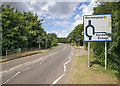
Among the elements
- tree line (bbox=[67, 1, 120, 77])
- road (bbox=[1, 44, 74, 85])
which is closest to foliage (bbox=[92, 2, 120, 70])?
tree line (bbox=[67, 1, 120, 77])

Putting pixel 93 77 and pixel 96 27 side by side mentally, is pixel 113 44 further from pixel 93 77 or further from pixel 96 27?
pixel 96 27

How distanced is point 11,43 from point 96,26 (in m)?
18.5

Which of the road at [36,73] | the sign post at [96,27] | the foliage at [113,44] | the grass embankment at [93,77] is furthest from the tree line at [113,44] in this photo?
the road at [36,73]

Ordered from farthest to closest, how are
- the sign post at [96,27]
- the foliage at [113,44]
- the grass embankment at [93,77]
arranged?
the sign post at [96,27], the grass embankment at [93,77], the foliage at [113,44]

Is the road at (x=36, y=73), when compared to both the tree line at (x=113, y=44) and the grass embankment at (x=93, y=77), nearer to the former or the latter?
the grass embankment at (x=93, y=77)

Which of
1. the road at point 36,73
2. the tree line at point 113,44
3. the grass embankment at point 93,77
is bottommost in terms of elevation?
the road at point 36,73

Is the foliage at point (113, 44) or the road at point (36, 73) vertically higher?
the foliage at point (113, 44)

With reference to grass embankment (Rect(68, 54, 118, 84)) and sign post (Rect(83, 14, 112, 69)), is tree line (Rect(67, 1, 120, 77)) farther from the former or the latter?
grass embankment (Rect(68, 54, 118, 84))

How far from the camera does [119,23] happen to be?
158 inches

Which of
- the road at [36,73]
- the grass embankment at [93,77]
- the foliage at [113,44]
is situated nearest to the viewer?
the foliage at [113,44]

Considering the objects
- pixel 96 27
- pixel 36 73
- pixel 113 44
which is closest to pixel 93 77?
pixel 113 44

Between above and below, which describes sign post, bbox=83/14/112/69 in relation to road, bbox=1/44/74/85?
above

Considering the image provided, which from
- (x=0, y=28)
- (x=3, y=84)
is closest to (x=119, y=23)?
(x=3, y=84)

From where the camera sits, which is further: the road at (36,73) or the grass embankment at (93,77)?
the road at (36,73)
